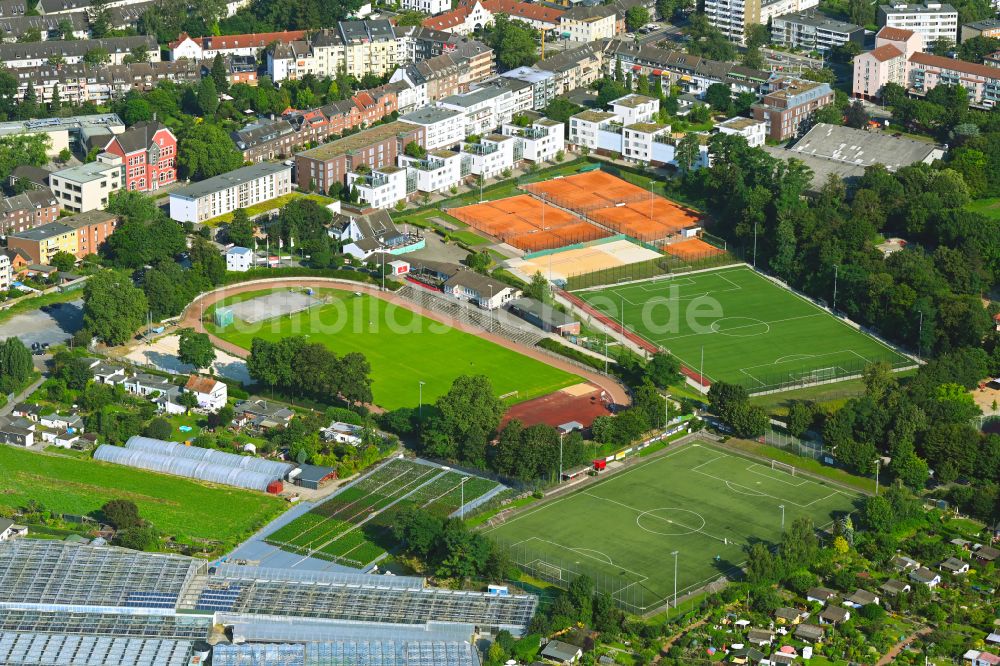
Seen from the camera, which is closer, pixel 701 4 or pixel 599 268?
pixel 599 268

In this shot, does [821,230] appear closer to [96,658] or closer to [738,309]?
[738,309]

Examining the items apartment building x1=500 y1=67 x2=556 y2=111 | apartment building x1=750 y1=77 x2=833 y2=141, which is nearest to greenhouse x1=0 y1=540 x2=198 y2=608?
apartment building x1=750 y1=77 x2=833 y2=141

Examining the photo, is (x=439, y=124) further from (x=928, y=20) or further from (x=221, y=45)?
(x=928, y=20)

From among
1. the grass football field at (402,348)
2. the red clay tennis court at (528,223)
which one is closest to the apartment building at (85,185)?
the grass football field at (402,348)

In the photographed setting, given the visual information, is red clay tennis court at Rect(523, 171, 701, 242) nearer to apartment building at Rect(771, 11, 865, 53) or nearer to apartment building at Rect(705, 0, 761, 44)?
apartment building at Rect(705, 0, 761, 44)

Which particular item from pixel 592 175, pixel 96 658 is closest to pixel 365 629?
pixel 96 658

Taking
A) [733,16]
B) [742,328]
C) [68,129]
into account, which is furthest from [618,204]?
[68,129]
